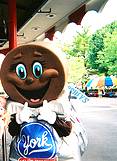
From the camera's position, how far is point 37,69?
6.90ft

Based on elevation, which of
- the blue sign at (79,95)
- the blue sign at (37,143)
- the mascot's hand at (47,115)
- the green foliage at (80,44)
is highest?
the green foliage at (80,44)

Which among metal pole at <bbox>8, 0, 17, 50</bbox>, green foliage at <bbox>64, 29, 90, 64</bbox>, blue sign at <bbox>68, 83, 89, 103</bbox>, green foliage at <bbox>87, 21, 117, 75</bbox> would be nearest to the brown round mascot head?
blue sign at <bbox>68, 83, 89, 103</bbox>

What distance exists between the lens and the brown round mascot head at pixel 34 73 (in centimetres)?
207

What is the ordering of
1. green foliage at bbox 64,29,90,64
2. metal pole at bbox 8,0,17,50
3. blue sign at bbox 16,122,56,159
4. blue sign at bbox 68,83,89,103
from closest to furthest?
blue sign at bbox 16,122,56,159 < blue sign at bbox 68,83,89,103 < metal pole at bbox 8,0,17,50 < green foliage at bbox 64,29,90,64

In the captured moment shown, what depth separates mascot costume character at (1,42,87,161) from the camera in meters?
2.06

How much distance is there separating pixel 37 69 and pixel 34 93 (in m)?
0.14

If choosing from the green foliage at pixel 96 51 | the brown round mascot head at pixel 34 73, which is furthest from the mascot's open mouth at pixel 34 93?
the green foliage at pixel 96 51

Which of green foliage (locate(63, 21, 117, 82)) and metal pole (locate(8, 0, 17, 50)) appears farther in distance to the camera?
green foliage (locate(63, 21, 117, 82))

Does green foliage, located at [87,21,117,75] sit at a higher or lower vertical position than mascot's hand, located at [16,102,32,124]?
higher

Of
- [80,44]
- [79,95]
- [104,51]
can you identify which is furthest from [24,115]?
[80,44]

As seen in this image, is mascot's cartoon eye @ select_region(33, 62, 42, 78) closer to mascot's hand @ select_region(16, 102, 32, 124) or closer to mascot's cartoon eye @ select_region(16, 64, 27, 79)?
mascot's cartoon eye @ select_region(16, 64, 27, 79)

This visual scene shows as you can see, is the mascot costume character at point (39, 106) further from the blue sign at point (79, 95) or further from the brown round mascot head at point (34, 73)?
the blue sign at point (79, 95)

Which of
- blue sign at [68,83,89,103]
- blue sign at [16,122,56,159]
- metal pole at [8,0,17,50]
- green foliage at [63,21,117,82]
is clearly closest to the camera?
blue sign at [16,122,56,159]

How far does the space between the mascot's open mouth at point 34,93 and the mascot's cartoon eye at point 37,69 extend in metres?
0.08
